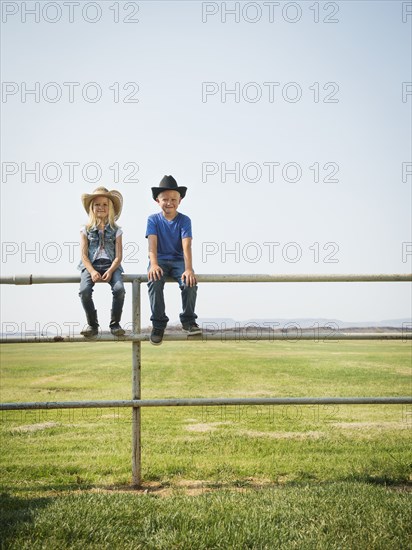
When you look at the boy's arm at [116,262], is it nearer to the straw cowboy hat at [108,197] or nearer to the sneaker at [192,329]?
the straw cowboy hat at [108,197]

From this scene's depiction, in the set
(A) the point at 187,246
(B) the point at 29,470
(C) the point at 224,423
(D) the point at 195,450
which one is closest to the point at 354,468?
(D) the point at 195,450

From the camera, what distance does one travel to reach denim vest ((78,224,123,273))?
4.29 metres

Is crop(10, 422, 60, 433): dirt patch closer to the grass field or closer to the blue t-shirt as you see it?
the grass field

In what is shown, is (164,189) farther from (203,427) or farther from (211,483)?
(203,427)

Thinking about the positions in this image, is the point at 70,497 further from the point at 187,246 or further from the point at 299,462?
the point at 299,462

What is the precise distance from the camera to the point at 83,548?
2400 millimetres

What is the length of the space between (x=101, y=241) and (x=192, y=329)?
1.22 m

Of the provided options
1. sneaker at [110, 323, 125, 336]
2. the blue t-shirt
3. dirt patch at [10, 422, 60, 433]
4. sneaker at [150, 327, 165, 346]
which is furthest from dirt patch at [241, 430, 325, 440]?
sneaker at [110, 323, 125, 336]

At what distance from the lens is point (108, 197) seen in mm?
4672

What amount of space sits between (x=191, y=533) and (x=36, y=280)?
7.22 ft

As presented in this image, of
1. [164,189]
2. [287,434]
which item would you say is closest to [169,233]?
[164,189]

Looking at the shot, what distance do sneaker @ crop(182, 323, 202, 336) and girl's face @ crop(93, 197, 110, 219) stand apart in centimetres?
144

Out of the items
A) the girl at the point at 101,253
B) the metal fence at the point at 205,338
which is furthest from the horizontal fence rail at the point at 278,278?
the girl at the point at 101,253

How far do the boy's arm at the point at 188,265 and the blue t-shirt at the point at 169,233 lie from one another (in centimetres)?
8
